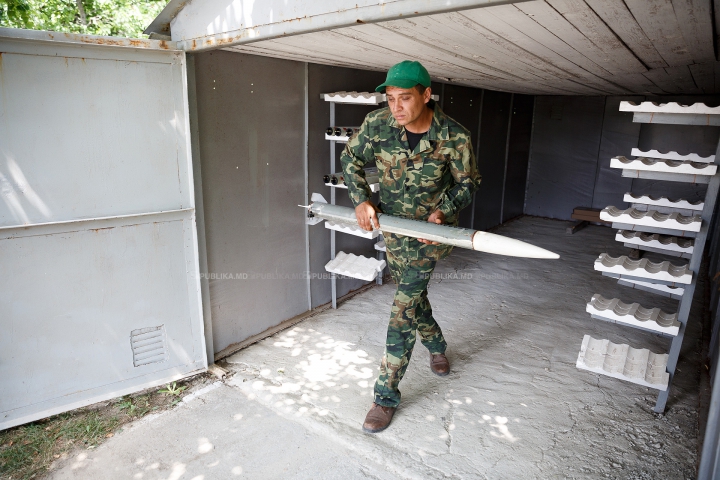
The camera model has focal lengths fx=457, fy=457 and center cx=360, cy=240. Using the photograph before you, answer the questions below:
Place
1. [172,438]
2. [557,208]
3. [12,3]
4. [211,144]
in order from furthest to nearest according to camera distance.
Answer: [557,208]
[12,3]
[211,144]
[172,438]

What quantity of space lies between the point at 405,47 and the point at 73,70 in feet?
5.67

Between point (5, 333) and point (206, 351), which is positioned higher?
point (5, 333)

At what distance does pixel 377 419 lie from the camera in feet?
8.32

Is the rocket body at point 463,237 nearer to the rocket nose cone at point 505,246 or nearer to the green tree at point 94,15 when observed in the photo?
the rocket nose cone at point 505,246

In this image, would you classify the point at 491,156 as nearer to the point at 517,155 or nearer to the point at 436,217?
the point at 517,155

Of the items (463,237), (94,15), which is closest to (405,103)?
(463,237)

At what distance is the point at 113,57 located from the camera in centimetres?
242

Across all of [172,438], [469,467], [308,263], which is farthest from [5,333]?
[469,467]

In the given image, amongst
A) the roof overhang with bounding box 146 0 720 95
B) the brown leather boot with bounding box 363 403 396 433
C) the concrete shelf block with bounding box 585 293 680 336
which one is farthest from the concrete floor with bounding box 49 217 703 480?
the roof overhang with bounding box 146 0 720 95

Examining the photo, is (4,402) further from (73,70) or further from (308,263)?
(308,263)

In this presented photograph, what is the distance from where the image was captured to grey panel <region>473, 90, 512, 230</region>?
250 inches

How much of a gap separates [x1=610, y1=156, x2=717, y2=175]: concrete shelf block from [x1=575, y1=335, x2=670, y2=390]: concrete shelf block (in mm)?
1117

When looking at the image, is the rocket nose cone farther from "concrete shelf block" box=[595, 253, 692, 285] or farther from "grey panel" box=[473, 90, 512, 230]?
"grey panel" box=[473, 90, 512, 230]

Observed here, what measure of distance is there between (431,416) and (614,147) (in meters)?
5.95
